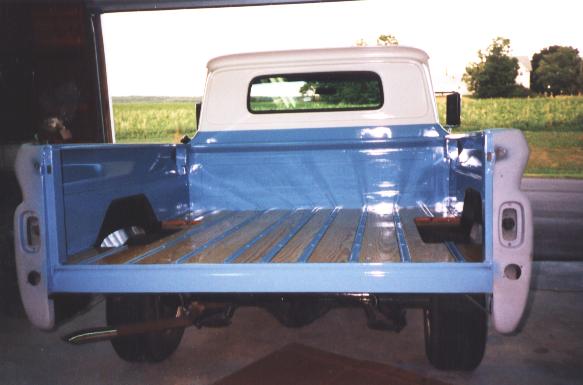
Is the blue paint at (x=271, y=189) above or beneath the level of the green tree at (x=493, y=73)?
beneath

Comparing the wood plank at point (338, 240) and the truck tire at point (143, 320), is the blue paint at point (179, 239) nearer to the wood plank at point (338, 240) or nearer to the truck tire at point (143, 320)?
the truck tire at point (143, 320)

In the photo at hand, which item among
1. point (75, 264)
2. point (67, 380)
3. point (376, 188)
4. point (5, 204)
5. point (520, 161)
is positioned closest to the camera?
point (520, 161)

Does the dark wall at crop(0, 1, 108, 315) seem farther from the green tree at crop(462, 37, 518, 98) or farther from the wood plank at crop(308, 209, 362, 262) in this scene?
the green tree at crop(462, 37, 518, 98)

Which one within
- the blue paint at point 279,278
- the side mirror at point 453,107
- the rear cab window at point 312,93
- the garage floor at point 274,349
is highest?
the rear cab window at point 312,93

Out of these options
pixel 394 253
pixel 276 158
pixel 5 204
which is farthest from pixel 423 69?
pixel 5 204

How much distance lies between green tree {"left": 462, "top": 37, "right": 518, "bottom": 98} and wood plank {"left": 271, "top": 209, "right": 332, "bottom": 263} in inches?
794

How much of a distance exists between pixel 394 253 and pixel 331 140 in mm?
1645

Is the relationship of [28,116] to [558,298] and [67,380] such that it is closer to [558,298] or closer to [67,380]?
[67,380]

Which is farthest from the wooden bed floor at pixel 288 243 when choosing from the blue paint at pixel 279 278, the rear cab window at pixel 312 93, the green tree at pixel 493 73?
the green tree at pixel 493 73

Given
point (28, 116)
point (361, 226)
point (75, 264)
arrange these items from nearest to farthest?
point (75, 264)
point (361, 226)
point (28, 116)

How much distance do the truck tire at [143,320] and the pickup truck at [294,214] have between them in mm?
11

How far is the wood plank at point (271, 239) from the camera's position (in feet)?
7.21

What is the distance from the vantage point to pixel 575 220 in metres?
8.65

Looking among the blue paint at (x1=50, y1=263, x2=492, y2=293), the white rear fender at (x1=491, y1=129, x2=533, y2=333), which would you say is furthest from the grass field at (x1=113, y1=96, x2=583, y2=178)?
the white rear fender at (x1=491, y1=129, x2=533, y2=333)
